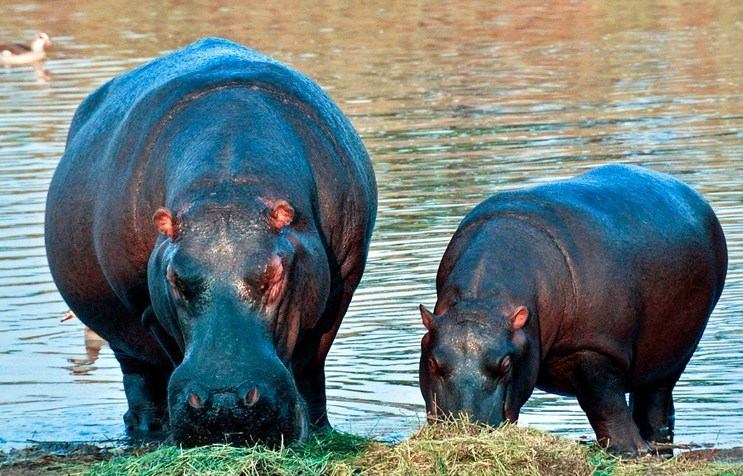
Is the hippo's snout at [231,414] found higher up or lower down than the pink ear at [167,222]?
lower down

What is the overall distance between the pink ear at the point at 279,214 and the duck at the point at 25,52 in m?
20.6

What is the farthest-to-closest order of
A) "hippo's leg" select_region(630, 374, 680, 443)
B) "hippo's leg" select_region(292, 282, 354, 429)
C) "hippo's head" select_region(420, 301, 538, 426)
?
"hippo's leg" select_region(630, 374, 680, 443), "hippo's leg" select_region(292, 282, 354, 429), "hippo's head" select_region(420, 301, 538, 426)

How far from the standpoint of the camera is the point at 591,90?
63.5 feet

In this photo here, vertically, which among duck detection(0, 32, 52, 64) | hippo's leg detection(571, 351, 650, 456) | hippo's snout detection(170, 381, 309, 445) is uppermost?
hippo's snout detection(170, 381, 309, 445)

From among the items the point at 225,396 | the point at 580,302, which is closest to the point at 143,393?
the point at 580,302

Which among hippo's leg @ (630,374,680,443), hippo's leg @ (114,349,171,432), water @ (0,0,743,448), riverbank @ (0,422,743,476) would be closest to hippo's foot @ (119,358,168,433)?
hippo's leg @ (114,349,171,432)

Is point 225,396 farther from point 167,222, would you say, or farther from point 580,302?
point 580,302

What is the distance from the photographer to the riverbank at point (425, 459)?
16.3 ft

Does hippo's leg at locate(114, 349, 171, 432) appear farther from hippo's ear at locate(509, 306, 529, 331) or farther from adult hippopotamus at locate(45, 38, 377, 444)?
hippo's ear at locate(509, 306, 529, 331)

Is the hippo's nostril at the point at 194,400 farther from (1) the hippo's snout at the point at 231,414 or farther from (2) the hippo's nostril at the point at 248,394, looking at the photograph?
(2) the hippo's nostril at the point at 248,394

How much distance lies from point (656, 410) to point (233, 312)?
300 cm

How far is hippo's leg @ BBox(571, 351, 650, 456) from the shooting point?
6520mm

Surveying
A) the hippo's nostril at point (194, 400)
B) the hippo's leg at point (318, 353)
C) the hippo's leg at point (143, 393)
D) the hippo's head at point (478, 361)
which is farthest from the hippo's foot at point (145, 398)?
the hippo's nostril at point (194, 400)

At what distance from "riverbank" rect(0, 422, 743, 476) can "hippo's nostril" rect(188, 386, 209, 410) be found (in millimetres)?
179
